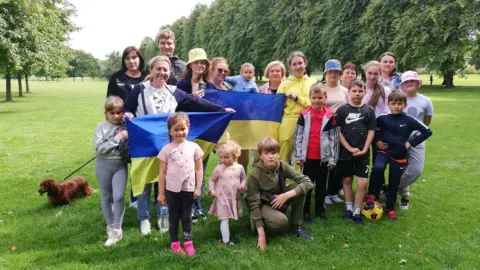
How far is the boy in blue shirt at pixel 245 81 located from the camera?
6.67 meters

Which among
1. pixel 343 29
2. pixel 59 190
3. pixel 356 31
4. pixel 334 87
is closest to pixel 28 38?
pixel 59 190

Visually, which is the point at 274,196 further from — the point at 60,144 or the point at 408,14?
the point at 408,14

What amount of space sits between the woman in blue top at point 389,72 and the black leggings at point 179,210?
3.96 meters

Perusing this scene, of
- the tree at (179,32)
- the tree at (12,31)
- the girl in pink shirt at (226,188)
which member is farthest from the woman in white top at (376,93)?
the tree at (179,32)

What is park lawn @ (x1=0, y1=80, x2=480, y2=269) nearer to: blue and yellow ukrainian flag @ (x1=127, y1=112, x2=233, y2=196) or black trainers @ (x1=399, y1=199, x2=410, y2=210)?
black trainers @ (x1=399, y1=199, x2=410, y2=210)

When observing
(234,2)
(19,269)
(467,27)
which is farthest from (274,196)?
(234,2)

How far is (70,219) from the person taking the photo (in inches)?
239

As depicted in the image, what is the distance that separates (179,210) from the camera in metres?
4.73

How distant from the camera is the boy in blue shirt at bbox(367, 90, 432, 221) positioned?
5.59 metres

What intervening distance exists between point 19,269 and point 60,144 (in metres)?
8.85

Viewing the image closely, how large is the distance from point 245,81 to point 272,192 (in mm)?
2412

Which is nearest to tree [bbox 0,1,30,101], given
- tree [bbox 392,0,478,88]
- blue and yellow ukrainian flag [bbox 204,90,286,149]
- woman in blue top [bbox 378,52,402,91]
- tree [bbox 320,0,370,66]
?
blue and yellow ukrainian flag [bbox 204,90,286,149]

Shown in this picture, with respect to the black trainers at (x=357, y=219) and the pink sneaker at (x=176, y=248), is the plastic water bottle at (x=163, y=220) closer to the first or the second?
the pink sneaker at (x=176, y=248)

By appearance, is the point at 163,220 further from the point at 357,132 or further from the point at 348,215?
the point at 357,132
